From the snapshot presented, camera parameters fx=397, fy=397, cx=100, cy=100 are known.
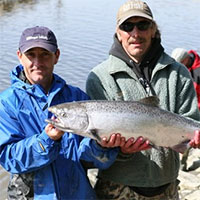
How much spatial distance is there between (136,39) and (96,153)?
1178mm

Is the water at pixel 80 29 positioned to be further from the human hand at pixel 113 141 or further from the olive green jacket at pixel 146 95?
the human hand at pixel 113 141

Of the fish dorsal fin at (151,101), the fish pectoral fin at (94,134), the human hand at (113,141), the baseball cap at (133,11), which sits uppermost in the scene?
the baseball cap at (133,11)

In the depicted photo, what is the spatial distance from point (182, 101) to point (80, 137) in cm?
109

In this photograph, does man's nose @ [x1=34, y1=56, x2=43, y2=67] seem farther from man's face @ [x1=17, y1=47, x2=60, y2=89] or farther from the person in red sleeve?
the person in red sleeve

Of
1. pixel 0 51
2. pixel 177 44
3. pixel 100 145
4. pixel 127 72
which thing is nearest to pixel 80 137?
pixel 100 145

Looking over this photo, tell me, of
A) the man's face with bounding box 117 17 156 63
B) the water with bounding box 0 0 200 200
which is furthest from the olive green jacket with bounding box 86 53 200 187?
the water with bounding box 0 0 200 200

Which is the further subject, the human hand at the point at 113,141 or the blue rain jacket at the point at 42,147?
the human hand at the point at 113,141

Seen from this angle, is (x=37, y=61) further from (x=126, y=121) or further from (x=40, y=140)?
(x=126, y=121)

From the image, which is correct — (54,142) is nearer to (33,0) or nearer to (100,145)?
(100,145)

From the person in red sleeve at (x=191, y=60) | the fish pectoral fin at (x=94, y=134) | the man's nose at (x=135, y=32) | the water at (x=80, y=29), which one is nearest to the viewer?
the fish pectoral fin at (x=94, y=134)

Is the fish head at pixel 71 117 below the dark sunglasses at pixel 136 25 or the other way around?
below

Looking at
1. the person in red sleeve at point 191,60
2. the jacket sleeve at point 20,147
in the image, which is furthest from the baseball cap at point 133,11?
the person in red sleeve at point 191,60

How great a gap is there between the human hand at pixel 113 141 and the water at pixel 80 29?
14.7 ft

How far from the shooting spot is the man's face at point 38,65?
3.68 metres
